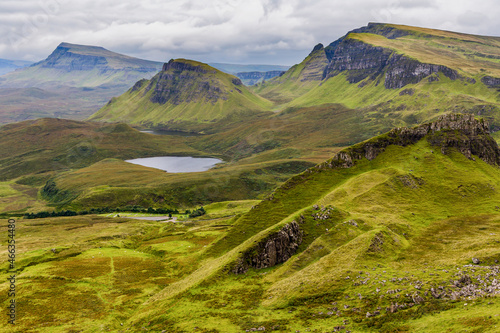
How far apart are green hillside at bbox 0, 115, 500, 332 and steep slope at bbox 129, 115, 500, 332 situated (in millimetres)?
416

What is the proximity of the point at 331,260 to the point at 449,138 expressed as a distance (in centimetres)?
11728

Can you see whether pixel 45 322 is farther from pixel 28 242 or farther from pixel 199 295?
pixel 28 242

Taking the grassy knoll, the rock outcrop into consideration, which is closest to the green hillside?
the rock outcrop

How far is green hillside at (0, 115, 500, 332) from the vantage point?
63438 mm

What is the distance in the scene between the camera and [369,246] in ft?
277

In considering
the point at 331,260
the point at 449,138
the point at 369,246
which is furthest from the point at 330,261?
the point at 449,138

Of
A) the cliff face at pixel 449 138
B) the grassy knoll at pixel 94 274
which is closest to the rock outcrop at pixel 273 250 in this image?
the grassy knoll at pixel 94 274

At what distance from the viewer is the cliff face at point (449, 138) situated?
158 m

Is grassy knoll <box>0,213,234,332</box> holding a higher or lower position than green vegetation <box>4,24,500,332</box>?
lower

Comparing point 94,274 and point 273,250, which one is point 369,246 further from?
point 94,274

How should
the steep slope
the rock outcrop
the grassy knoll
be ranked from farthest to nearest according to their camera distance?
the rock outcrop < the grassy knoll < the steep slope

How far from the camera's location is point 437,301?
196 feet

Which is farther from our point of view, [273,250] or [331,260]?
[273,250]

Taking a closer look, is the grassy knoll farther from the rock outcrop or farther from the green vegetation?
the rock outcrop
